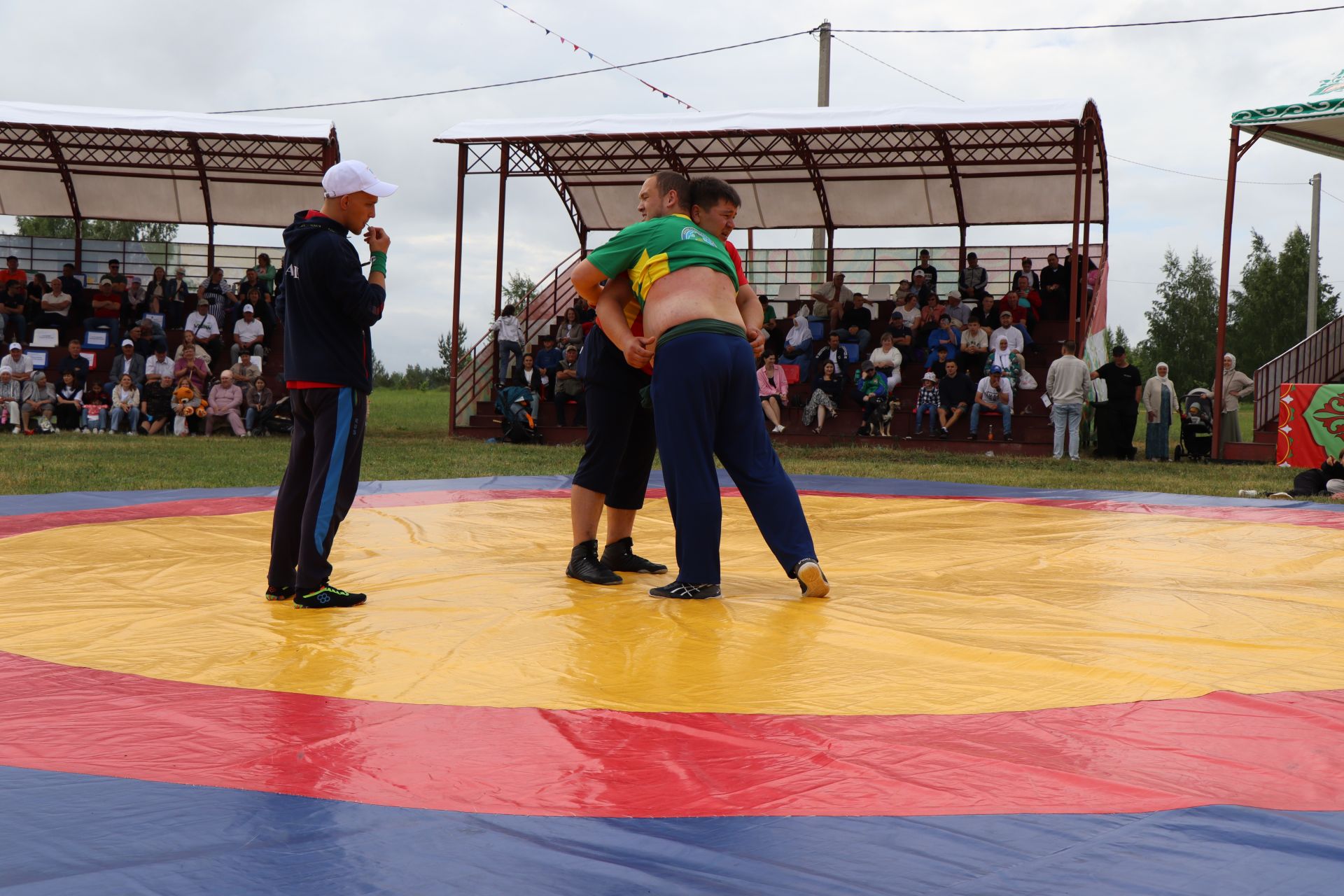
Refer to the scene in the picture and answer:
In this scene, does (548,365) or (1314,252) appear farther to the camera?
(1314,252)

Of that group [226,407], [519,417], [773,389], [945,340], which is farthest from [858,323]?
[226,407]

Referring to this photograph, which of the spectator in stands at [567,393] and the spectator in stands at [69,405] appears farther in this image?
the spectator in stands at [567,393]

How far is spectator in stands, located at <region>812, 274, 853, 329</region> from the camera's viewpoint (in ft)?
54.8

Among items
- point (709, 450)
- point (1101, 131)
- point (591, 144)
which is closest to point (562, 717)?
point (709, 450)

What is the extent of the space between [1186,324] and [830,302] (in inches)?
1854

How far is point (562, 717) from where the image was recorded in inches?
94.2

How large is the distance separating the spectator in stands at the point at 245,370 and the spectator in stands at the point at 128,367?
118 cm

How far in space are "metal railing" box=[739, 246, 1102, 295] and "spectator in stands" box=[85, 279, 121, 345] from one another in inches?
422

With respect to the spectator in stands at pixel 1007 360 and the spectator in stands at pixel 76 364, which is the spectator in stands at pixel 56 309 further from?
the spectator in stands at pixel 1007 360

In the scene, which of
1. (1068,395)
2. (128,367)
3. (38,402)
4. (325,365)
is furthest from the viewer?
(128,367)

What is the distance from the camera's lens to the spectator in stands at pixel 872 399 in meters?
14.9

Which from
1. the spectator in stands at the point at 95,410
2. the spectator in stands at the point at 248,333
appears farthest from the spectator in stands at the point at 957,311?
the spectator in stands at the point at 95,410

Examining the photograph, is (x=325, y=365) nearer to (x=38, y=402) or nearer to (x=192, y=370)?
(x=192, y=370)

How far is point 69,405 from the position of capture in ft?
49.5
